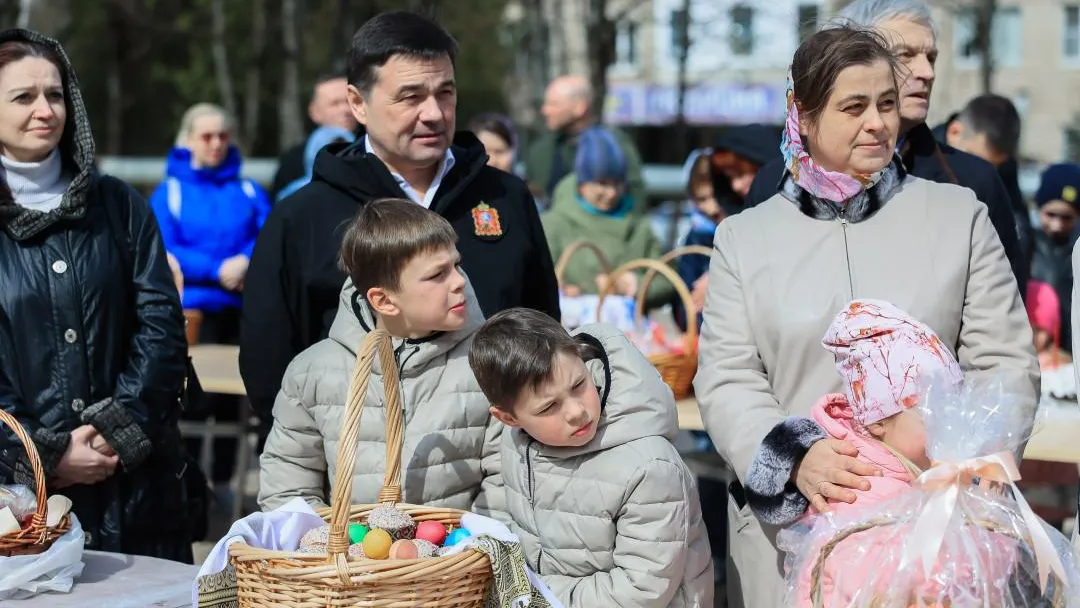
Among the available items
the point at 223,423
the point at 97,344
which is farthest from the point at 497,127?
the point at 97,344

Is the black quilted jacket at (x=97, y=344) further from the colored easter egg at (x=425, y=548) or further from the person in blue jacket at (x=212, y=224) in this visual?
the person in blue jacket at (x=212, y=224)

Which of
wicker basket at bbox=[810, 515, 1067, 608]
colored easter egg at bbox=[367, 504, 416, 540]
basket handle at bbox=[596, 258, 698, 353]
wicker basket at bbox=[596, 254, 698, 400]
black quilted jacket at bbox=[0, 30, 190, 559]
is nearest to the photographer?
wicker basket at bbox=[810, 515, 1067, 608]

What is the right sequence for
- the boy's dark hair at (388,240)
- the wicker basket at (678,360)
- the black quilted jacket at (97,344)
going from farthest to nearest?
the wicker basket at (678,360)
the black quilted jacket at (97,344)
the boy's dark hair at (388,240)

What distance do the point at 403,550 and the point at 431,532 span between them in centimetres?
20

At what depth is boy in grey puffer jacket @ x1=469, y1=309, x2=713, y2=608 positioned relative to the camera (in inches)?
112

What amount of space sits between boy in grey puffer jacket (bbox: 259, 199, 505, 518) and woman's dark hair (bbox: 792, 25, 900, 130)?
868mm

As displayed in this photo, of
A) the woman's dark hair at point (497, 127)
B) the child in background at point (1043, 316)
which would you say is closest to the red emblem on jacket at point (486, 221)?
the child in background at point (1043, 316)

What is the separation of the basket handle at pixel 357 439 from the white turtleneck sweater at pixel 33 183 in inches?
48.4

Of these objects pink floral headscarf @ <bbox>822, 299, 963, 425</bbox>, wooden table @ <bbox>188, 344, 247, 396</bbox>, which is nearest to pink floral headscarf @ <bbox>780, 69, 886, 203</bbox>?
pink floral headscarf @ <bbox>822, 299, 963, 425</bbox>

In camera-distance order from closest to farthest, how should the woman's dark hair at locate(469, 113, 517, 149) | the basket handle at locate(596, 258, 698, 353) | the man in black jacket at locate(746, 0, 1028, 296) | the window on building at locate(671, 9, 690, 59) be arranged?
the man in black jacket at locate(746, 0, 1028, 296) < the basket handle at locate(596, 258, 698, 353) < the woman's dark hair at locate(469, 113, 517, 149) < the window on building at locate(671, 9, 690, 59)

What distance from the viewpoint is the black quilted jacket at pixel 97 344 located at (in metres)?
3.59

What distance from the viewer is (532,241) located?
378cm

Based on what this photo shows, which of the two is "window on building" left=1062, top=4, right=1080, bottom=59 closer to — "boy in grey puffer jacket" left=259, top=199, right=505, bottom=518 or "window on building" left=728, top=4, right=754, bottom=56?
"window on building" left=728, top=4, right=754, bottom=56

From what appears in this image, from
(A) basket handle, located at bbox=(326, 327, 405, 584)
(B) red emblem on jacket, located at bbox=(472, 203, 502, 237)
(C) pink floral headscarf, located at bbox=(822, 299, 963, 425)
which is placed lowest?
(A) basket handle, located at bbox=(326, 327, 405, 584)
